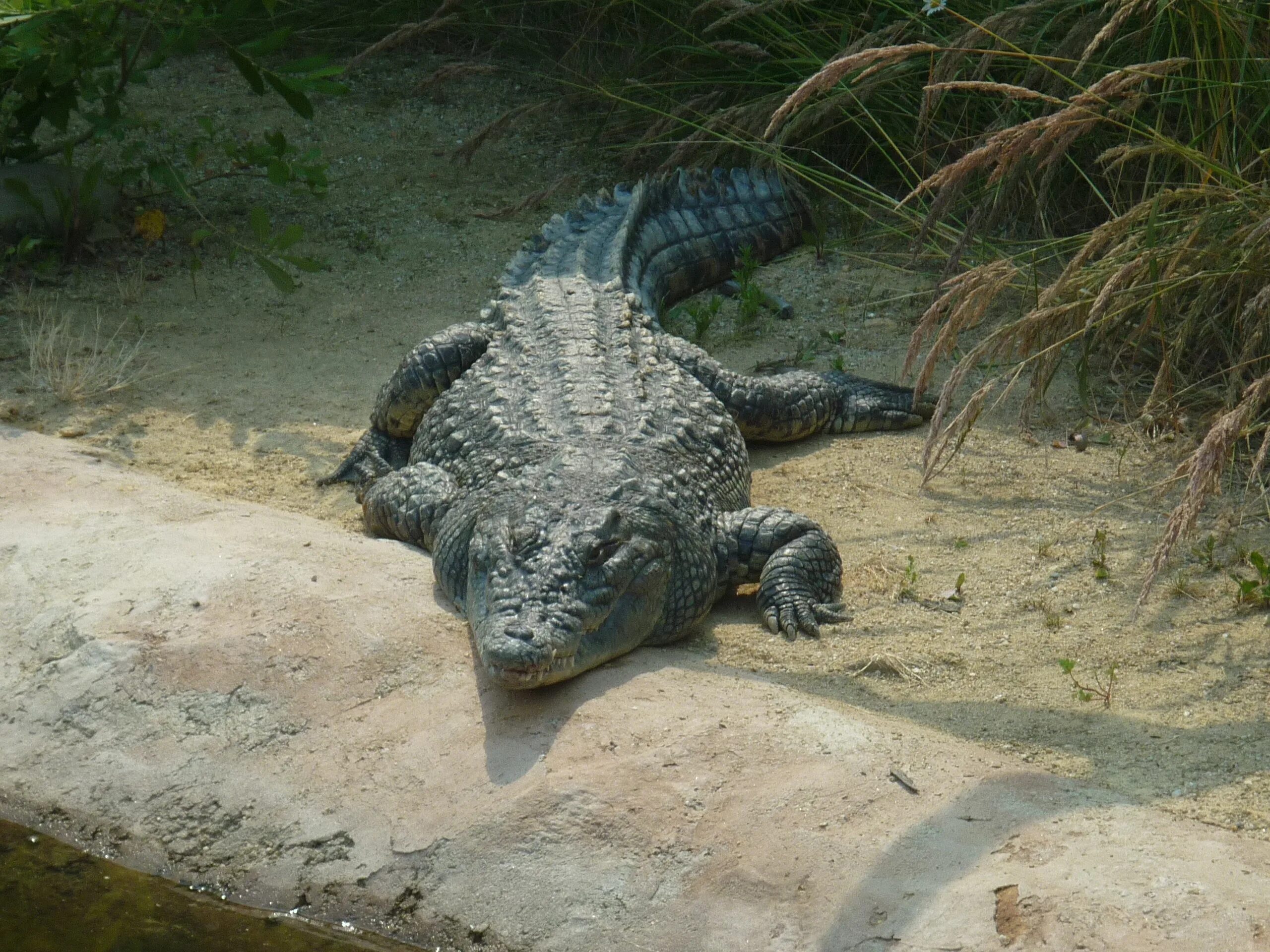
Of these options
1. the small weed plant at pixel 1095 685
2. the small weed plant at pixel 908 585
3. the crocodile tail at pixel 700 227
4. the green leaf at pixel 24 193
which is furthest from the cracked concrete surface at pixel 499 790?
the green leaf at pixel 24 193

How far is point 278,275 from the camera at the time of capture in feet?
20.7

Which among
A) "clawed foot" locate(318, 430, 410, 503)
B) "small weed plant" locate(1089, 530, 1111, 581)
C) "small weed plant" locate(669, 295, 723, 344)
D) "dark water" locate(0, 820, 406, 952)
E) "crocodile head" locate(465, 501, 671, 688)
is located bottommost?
"dark water" locate(0, 820, 406, 952)

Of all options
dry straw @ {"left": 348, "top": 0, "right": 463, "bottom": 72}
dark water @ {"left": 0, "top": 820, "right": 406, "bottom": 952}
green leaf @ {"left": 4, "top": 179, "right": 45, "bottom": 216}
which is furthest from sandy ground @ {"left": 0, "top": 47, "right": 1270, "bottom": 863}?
dark water @ {"left": 0, "top": 820, "right": 406, "bottom": 952}

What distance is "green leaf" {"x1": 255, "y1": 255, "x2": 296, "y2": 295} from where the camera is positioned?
625 cm

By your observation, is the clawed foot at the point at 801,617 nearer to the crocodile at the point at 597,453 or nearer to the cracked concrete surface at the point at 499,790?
the crocodile at the point at 597,453

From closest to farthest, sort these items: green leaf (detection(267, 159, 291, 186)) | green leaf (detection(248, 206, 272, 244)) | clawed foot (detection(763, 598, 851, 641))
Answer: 1. clawed foot (detection(763, 598, 851, 641))
2. green leaf (detection(248, 206, 272, 244))
3. green leaf (detection(267, 159, 291, 186))

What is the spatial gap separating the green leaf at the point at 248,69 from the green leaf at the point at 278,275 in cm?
81

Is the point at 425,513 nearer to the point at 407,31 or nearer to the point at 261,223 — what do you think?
the point at 261,223

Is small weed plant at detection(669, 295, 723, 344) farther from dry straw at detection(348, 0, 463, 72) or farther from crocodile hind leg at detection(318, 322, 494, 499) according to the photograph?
dry straw at detection(348, 0, 463, 72)

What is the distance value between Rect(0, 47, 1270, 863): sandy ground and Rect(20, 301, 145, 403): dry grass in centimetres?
8

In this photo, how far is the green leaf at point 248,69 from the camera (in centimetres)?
631

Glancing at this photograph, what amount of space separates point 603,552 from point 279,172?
11.2 ft

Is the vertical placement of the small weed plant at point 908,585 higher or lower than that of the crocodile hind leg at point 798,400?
lower

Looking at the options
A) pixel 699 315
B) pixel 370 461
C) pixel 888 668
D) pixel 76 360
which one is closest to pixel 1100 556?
pixel 888 668
